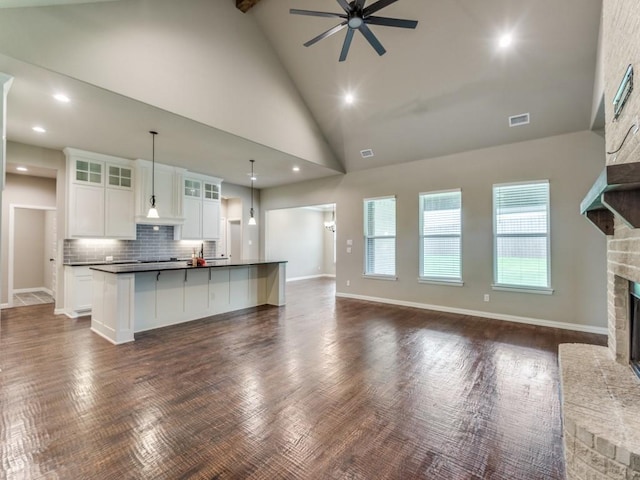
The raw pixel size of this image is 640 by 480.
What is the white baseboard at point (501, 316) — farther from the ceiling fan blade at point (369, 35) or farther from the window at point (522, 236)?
the ceiling fan blade at point (369, 35)

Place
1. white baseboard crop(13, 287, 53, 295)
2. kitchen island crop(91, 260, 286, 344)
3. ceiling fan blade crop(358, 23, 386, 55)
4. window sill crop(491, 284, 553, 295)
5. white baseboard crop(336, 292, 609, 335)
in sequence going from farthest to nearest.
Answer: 1. white baseboard crop(13, 287, 53, 295)
2. window sill crop(491, 284, 553, 295)
3. white baseboard crop(336, 292, 609, 335)
4. kitchen island crop(91, 260, 286, 344)
5. ceiling fan blade crop(358, 23, 386, 55)

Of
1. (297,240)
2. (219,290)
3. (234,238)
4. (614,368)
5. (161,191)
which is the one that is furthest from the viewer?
(297,240)

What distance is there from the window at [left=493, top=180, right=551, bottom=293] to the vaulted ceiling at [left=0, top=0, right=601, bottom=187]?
0.93m

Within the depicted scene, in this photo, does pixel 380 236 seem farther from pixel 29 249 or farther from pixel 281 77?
pixel 29 249

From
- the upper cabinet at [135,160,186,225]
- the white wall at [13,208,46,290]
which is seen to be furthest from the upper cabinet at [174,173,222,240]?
the white wall at [13,208,46,290]

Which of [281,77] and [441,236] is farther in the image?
[441,236]

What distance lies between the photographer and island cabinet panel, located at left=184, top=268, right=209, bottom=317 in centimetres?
498

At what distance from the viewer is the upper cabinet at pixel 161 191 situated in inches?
242

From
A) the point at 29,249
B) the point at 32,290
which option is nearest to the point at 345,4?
the point at 29,249

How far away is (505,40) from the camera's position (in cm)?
379

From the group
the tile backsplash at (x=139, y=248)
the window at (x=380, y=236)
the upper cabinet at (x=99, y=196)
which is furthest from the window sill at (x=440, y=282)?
the upper cabinet at (x=99, y=196)

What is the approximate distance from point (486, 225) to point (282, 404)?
470 cm

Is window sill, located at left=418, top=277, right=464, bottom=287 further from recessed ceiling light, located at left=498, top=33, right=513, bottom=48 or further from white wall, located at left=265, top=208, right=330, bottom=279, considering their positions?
white wall, located at left=265, top=208, right=330, bottom=279

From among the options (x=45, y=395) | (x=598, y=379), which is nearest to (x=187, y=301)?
(x=45, y=395)
